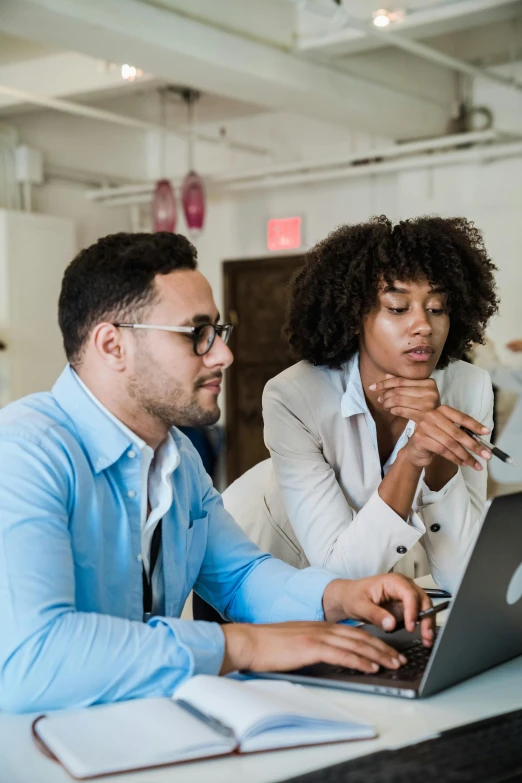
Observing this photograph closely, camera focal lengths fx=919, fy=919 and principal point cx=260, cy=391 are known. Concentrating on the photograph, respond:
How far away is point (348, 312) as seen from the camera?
211 cm

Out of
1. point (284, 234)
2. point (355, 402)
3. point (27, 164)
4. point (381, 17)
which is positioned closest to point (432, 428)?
point (355, 402)

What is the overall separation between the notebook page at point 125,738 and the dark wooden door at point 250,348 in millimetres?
5460

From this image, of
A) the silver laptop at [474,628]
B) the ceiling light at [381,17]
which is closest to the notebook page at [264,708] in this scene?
the silver laptop at [474,628]

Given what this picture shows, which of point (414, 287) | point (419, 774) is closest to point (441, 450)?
point (414, 287)

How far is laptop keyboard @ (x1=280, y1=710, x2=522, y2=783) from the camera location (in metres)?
0.91

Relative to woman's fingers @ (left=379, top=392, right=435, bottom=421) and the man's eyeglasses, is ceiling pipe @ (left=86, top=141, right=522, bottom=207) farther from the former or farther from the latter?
the man's eyeglasses

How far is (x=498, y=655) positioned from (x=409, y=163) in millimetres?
4711

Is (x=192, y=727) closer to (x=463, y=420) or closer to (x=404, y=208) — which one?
(x=463, y=420)

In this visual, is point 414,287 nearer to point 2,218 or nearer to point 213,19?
point 213,19

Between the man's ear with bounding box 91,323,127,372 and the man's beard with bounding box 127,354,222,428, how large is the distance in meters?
0.03

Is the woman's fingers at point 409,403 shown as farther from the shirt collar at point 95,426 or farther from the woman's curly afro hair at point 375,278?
the shirt collar at point 95,426

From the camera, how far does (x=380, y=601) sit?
145cm

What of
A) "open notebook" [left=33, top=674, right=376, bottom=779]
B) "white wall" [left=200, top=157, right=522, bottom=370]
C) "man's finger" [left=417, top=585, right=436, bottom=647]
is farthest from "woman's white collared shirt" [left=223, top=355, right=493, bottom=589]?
"white wall" [left=200, top=157, right=522, bottom=370]

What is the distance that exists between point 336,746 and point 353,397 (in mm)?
1128
